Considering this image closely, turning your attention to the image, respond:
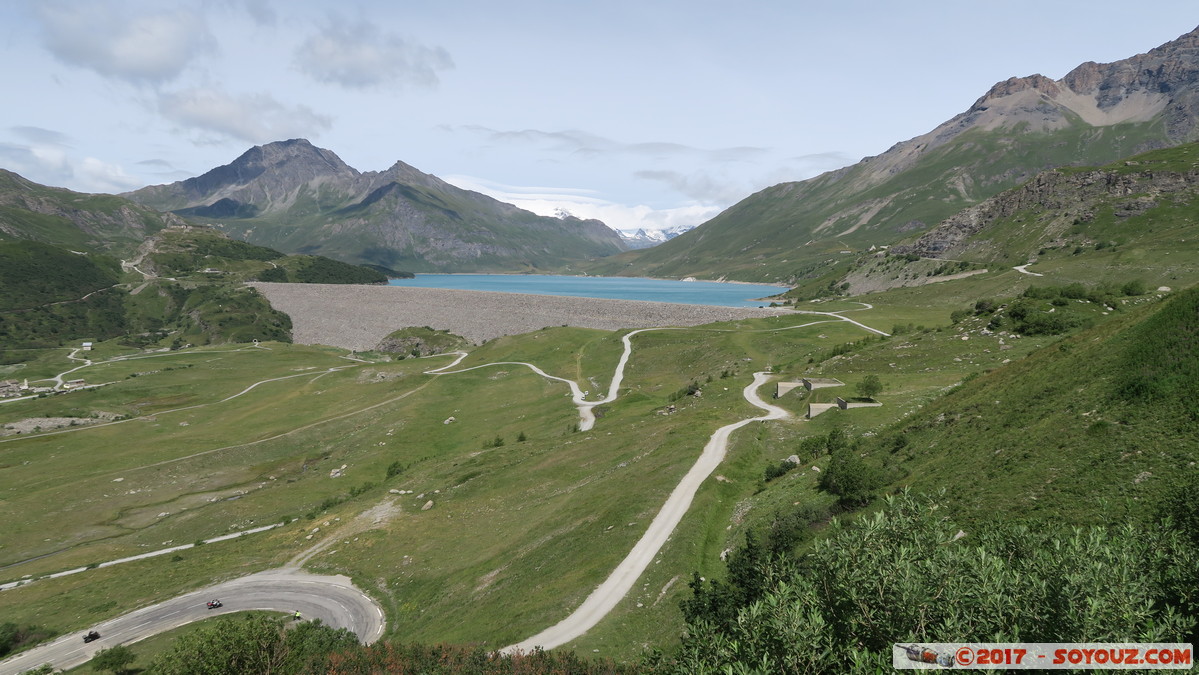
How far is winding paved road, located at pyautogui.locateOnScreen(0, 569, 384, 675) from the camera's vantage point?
38.6 meters

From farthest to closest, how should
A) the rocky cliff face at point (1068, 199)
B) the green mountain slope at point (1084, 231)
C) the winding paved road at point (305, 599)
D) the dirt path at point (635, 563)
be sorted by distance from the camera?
the rocky cliff face at point (1068, 199)
the green mountain slope at point (1084, 231)
the winding paved road at point (305, 599)
the dirt path at point (635, 563)

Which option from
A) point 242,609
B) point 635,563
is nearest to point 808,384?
point 635,563

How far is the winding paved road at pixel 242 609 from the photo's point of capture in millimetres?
38562

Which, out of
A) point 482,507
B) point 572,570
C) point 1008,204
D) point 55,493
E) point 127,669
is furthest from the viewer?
point 1008,204

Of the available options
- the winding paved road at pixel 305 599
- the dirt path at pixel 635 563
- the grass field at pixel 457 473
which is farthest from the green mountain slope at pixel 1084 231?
the winding paved road at pixel 305 599

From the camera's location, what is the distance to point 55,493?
7781 cm

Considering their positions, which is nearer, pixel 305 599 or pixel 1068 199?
pixel 305 599

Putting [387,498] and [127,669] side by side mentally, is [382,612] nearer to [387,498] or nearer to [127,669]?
[127,669]

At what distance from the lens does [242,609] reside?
138 feet

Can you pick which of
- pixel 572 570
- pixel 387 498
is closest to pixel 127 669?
pixel 387 498

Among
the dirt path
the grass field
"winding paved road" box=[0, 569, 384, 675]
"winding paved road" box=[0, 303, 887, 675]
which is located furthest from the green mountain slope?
"winding paved road" box=[0, 569, 384, 675]

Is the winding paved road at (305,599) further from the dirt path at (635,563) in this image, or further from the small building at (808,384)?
the small building at (808,384)

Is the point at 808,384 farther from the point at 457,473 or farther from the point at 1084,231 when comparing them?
the point at 1084,231

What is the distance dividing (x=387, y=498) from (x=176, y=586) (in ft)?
62.4
